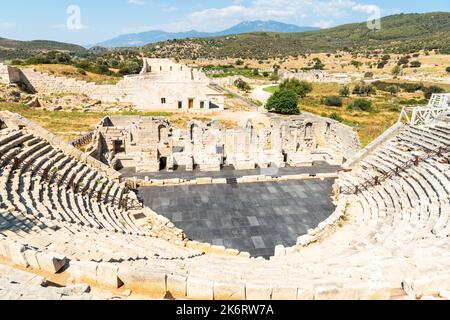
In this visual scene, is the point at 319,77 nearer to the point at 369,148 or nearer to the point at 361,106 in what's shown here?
the point at 361,106

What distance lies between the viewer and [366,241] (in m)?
11.5

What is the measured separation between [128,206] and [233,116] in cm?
2469

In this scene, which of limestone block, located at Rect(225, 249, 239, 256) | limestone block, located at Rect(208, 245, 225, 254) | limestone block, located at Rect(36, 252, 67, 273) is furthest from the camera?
limestone block, located at Rect(208, 245, 225, 254)

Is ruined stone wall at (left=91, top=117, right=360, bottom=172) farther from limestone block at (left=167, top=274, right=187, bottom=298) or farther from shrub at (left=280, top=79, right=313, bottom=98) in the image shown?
shrub at (left=280, top=79, right=313, bottom=98)

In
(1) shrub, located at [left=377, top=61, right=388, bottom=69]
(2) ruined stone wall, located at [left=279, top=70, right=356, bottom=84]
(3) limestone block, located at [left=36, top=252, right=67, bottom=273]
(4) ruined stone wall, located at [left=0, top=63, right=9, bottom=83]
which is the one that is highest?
(1) shrub, located at [left=377, top=61, right=388, bottom=69]

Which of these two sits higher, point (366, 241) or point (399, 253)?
point (399, 253)

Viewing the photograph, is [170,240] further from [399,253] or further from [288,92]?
[288,92]

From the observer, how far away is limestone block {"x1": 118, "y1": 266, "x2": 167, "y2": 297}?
639cm

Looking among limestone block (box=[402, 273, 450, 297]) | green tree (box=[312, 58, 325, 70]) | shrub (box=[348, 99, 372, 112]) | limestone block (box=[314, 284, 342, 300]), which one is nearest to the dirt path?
shrub (box=[348, 99, 372, 112])

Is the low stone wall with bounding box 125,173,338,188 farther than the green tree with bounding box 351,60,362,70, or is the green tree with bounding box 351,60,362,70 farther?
the green tree with bounding box 351,60,362,70

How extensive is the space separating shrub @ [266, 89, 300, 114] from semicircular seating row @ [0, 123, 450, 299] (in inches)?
883

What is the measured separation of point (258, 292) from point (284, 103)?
37.0 metres

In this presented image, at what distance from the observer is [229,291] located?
620 centimetres
